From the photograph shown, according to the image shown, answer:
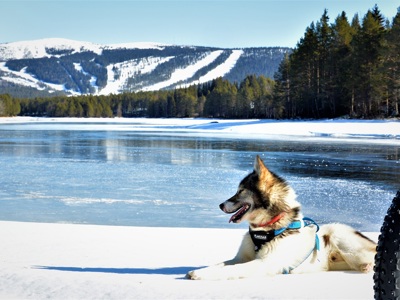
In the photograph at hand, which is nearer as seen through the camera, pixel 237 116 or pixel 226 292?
pixel 226 292

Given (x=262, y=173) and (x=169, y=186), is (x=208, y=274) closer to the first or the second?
(x=262, y=173)

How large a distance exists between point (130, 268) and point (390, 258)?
2.84 meters

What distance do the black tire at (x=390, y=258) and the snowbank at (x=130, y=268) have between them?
4.16ft

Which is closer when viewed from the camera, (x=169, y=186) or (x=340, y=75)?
(x=169, y=186)

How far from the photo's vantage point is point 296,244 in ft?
13.4

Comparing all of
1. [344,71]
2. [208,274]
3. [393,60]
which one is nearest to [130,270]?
[208,274]

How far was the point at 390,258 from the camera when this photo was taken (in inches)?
93.4

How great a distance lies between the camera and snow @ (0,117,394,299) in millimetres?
3727

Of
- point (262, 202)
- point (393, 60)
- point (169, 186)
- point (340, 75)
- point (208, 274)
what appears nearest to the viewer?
point (208, 274)

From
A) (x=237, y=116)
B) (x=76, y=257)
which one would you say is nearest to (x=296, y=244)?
(x=76, y=257)

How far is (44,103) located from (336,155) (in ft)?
571

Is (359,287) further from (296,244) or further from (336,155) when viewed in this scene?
(336,155)

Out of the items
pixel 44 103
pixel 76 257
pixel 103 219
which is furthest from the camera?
pixel 44 103

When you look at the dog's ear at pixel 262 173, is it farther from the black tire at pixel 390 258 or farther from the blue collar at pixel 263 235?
the black tire at pixel 390 258
